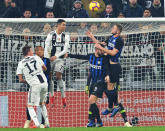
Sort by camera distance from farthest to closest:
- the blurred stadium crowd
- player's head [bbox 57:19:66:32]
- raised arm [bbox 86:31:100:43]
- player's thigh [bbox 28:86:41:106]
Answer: the blurred stadium crowd < player's head [bbox 57:19:66:32] < raised arm [bbox 86:31:100:43] < player's thigh [bbox 28:86:41:106]

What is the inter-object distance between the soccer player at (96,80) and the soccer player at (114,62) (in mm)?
133

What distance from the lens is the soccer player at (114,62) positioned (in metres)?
11.9

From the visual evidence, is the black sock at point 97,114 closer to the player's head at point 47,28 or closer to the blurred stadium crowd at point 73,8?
→ the player's head at point 47,28

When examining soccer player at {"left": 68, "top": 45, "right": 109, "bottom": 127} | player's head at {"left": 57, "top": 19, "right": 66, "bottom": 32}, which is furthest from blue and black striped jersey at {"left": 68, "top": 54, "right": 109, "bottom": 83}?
player's head at {"left": 57, "top": 19, "right": 66, "bottom": 32}

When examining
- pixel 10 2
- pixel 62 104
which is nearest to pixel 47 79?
pixel 62 104

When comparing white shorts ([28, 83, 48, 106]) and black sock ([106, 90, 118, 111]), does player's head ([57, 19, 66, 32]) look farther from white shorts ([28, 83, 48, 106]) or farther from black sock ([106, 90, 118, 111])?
black sock ([106, 90, 118, 111])

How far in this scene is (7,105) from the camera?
42.5 feet

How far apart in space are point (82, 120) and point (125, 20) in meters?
2.62

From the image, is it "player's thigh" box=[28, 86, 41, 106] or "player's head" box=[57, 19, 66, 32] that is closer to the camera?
"player's thigh" box=[28, 86, 41, 106]

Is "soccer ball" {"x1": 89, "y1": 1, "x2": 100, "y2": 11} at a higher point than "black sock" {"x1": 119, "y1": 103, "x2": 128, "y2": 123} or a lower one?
higher

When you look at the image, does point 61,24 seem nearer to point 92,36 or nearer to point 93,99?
point 92,36

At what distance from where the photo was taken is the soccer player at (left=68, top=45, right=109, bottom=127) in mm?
11906

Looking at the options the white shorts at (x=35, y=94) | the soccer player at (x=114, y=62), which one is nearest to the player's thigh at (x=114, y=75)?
the soccer player at (x=114, y=62)

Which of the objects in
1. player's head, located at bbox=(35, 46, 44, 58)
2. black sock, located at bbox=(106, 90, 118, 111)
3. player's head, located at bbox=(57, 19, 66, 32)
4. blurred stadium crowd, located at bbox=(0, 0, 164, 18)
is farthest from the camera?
blurred stadium crowd, located at bbox=(0, 0, 164, 18)
